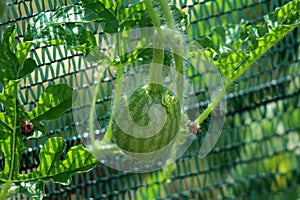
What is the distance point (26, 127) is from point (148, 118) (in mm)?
158

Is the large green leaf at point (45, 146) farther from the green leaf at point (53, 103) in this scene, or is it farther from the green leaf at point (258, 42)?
the green leaf at point (258, 42)

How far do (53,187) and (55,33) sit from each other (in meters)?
0.48

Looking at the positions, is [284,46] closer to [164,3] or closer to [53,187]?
[53,187]

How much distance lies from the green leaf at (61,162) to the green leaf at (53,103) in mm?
24

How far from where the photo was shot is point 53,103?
0.65 m

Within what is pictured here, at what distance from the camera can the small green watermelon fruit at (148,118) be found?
0.54m

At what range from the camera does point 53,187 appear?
106 cm

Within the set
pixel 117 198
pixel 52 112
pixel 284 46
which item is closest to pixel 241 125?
pixel 284 46

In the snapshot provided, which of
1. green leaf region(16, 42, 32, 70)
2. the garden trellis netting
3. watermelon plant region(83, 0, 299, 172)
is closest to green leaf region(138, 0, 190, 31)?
watermelon plant region(83, 0, 299, 172)

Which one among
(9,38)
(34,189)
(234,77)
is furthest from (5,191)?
(234,77)

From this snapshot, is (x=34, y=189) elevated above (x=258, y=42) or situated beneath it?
situated beneath

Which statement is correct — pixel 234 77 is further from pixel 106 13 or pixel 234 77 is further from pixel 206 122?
pixel 206 122

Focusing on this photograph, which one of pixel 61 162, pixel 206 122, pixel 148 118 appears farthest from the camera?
pixel 206 122

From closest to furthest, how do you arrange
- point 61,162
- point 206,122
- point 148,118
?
1. point 148,118
2. point 61,162
3. point 206,122
